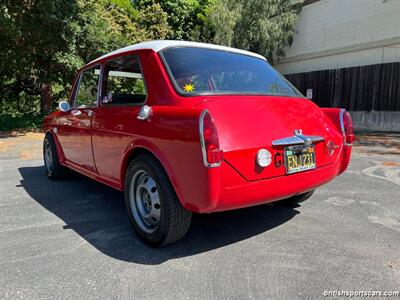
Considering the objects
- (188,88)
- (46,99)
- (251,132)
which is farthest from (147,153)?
(46,99)

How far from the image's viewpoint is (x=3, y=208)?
4.35 m

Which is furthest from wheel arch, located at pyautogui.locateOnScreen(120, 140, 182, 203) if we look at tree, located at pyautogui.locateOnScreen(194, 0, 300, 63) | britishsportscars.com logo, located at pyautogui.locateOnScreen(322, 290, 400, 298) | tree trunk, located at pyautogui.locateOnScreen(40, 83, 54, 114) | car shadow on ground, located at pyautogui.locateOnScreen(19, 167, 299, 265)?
tree, located at pyautogui.locateOnScreen(194, 0, 300, 63)

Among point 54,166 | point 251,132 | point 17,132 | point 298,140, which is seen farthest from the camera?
point 17,132

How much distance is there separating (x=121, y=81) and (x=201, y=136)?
2.37 meters

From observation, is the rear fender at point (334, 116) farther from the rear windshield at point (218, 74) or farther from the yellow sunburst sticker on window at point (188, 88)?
the yellow sunburst sticker on window at point (188, 88)

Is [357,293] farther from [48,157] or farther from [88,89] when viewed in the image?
[48,157]

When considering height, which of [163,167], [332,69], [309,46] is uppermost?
[309,46]

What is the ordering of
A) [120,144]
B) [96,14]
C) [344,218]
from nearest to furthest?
[120,144], [344,218], [96,14]

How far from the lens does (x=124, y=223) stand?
3.76 m

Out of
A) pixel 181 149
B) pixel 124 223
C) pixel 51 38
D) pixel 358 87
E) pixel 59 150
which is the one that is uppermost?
pixel 51 38

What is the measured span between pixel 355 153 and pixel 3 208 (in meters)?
7.67

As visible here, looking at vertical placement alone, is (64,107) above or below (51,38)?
below

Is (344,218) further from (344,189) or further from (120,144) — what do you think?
(120,144)

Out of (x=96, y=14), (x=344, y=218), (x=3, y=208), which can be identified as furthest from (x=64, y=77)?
(x=344, y=218)
